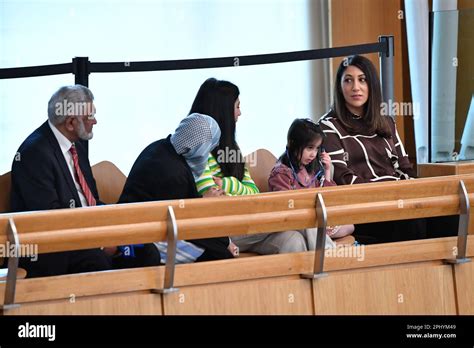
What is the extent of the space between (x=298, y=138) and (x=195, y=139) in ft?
2.10

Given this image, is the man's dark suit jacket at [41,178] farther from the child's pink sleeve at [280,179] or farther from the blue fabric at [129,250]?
the child's pink sleeve at [280,179]

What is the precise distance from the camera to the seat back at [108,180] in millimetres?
4766

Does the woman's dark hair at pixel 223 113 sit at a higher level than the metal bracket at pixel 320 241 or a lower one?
higher

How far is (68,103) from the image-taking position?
4324 millimetres

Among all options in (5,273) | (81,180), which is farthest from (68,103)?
(5,273)

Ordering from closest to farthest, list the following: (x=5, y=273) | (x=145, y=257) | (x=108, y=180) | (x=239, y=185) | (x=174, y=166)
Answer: (x=5, y=273) → (x=145, y=257) → (x=174, y=166) → (x=239, y=185) → (x=108, y=180)

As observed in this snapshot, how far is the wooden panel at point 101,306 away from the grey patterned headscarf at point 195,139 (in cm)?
112

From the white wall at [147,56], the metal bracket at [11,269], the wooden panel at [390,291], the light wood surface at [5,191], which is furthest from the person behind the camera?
the white wall at [147,56]

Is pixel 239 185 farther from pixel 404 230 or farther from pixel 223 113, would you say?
pixel 404 230

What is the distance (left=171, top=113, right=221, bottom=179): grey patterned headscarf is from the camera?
3994 mm

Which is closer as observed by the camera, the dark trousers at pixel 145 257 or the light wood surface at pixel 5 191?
the dark trousers at pixel 145 257

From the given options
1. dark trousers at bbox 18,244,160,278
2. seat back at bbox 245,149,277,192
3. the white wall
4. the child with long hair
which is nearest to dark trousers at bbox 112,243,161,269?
dark trousers at bbox 18,244,160,278

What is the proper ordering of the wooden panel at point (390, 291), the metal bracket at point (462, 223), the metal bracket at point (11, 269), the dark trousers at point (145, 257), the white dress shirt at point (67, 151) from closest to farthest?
the metal bracket at point (11, 269) → the wooden panel at point (390, 291) → the metal bracket at point (462, 223) → the dark trousers at point (145, 257) → the white dress shirt at point (67, 151)

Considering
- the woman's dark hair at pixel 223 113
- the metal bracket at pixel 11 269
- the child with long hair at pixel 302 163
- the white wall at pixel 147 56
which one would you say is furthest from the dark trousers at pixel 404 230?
the white wall at pixel 147 56
